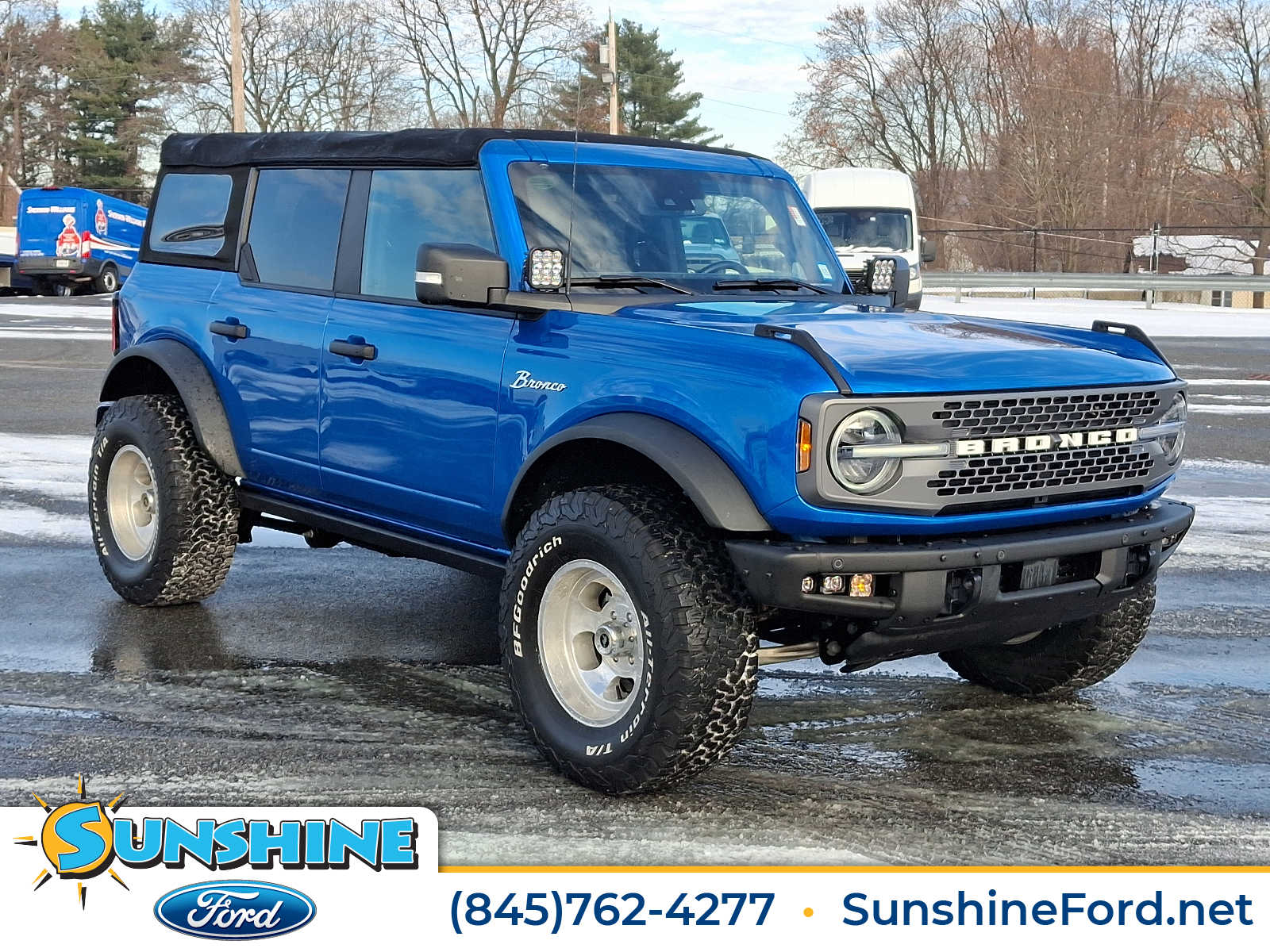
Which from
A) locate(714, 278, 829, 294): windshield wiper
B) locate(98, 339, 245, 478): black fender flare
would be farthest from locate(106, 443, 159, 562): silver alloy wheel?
locate(714, 278, 829, 294): windshield wiper

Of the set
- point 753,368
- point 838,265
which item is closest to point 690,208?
point 838,265

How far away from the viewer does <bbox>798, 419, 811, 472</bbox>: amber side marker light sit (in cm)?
391

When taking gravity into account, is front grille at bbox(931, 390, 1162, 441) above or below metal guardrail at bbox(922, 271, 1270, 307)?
below

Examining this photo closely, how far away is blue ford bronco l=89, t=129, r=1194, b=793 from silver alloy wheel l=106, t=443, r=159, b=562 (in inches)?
4.0

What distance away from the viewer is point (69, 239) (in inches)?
1251

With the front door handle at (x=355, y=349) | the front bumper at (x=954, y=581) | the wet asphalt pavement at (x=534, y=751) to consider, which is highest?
the front door handle at (x=355, y=349)

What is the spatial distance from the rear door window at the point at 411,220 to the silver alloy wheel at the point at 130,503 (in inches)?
69.8

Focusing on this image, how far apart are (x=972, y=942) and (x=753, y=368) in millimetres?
1603

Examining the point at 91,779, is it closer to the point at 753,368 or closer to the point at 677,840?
the point at 677,840

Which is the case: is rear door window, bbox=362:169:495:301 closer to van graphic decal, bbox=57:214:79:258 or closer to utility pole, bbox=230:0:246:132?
van graphic decal, bbox=57:214:79:258

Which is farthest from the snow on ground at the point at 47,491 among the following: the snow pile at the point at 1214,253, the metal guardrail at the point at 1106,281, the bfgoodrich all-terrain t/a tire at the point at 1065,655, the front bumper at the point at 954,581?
the snow pile at the point at 1214,253

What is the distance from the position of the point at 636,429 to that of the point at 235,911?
1.70 meters

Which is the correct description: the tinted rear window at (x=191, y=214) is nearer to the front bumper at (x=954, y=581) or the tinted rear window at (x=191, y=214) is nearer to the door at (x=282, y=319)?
the door at (x=282, y=319)

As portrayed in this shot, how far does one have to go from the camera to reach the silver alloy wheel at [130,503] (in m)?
6.57
